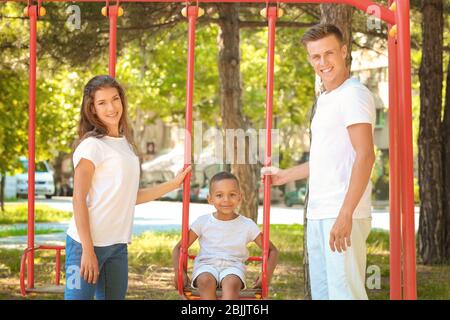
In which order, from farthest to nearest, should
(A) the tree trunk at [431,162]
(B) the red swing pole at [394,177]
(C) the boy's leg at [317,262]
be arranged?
(A) the tree trunk at [431,162]
(B) the red swing pole at [394,177]
(C) the boy's leg at [317,262]

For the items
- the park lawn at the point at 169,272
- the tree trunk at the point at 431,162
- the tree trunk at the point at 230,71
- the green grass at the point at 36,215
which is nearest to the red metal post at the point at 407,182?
the park lawn at the point at 169,272

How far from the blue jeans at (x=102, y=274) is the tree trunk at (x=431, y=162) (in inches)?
275

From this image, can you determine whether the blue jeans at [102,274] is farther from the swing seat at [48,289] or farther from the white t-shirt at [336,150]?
the white t-shirt at [336,150]

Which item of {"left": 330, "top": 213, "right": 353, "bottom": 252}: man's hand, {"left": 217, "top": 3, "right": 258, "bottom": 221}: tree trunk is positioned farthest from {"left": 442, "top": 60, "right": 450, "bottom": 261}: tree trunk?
{"left": 330, "top": 213, "right": 353, "bottom": 252}: man's hand

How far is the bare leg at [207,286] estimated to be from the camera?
12.7 ft

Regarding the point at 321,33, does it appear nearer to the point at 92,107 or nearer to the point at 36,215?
the point at 92,107

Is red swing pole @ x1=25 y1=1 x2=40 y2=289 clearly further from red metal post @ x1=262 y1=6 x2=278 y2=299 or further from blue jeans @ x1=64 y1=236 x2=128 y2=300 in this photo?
red metal post @ x1=262 y1=6 x2=278 y2=299

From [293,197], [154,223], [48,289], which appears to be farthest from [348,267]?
[293,197]

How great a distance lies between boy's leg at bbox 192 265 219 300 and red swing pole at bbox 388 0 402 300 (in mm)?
851

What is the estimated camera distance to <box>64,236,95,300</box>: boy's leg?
354cm

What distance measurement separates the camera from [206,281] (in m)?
3.88

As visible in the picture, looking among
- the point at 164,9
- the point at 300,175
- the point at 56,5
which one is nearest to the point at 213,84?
the point at 164,9

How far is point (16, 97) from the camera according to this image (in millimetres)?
11539
